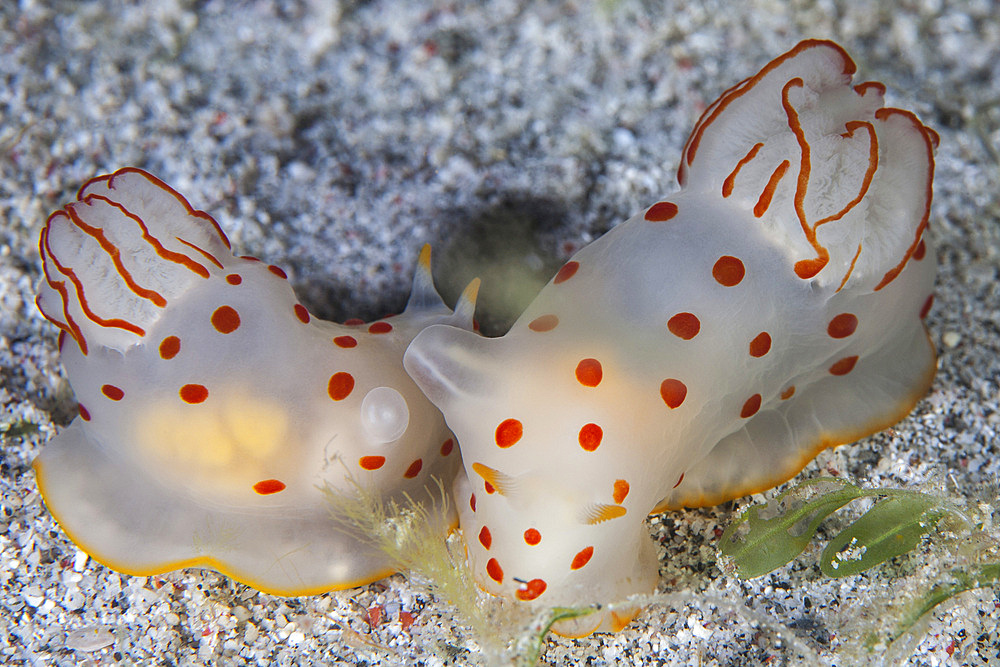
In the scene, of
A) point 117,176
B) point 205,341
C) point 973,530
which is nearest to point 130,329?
point 205,341

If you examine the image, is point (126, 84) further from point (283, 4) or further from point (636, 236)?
point (636, 236)

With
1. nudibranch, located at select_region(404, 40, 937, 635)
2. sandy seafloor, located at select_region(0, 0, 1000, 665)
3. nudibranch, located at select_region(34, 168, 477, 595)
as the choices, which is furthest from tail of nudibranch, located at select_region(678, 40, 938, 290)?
nudibranch, located at select_region(34, 168, 477, 595)

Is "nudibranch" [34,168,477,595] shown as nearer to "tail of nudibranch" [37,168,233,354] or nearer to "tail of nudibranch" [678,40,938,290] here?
"tail of nudibranch" [37,168,233,354]

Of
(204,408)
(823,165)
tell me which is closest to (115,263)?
(204,408)

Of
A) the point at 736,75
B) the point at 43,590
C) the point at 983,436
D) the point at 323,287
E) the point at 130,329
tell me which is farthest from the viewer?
the point at 736,75

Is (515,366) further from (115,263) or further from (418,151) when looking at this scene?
(418,151)

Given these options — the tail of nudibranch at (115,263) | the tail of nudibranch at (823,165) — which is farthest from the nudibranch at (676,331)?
the tail of nudibranch at (115,263)

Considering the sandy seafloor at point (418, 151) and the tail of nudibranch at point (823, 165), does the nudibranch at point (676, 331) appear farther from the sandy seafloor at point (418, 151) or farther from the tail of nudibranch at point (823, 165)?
the sandy seafloor at point (418, 151)
